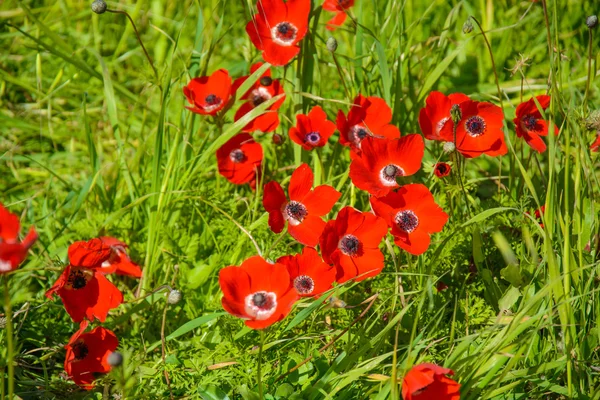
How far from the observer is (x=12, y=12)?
2.75 meters

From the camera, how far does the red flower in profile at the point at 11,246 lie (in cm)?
105

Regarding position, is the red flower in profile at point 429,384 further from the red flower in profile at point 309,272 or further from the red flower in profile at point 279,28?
the red flower in profile at point 279,28

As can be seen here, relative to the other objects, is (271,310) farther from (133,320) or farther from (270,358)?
(133,320)

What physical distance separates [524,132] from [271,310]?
0.85 m

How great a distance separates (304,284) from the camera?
4.91ft

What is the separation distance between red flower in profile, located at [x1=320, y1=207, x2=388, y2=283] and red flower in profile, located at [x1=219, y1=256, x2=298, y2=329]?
0.13 metres

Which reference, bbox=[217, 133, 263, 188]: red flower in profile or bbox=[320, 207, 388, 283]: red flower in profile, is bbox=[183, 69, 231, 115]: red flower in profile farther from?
bbox=[320, 207, 388, 283]: red flower in profile

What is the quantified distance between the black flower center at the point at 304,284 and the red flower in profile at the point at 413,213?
8.3 inches

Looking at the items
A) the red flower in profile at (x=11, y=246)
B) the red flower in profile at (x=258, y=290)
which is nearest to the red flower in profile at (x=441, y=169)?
the red flower in profile at (x=258, y=290)

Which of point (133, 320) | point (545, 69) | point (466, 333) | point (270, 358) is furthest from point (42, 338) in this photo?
point (545, 69)

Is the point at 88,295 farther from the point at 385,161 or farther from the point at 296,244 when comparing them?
the point at 385,161

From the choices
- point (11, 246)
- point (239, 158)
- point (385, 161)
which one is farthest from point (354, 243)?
point (11, 246)

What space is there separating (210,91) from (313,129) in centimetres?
30

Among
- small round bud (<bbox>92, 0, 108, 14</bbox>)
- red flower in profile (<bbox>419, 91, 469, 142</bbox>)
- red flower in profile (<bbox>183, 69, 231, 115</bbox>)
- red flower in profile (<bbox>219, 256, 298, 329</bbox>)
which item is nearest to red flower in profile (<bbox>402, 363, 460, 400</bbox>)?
red flower in profile (<bbox>219, 256, 298, 329</bbox>)
